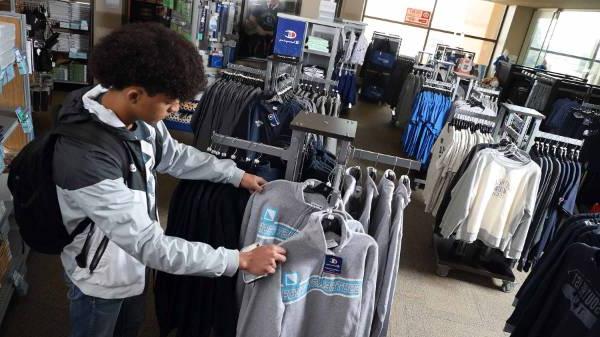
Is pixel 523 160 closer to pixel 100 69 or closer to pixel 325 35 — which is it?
pixel 100 69

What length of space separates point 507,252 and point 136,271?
2620mm

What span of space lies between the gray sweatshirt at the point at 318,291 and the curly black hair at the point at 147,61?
0.55 metres

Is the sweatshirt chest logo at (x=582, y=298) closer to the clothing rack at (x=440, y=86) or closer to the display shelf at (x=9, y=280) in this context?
the display shelf at (x=9, y=280)

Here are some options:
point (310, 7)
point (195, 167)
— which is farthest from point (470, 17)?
point (195, 167)

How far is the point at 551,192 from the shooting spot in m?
2.95

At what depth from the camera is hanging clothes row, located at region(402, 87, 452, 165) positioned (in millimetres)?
5031

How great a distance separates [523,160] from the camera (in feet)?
9.39

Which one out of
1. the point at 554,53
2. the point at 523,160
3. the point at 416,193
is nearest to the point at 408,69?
the point at 554,53

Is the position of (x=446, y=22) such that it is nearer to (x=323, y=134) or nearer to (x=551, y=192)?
(x=551, y=192)

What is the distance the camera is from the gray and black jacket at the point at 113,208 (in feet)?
3.55

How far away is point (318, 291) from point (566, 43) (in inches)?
372

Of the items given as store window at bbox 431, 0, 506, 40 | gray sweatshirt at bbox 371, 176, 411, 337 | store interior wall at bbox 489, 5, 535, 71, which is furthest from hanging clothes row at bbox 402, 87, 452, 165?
store window at bbox 431, 0, 506, 40

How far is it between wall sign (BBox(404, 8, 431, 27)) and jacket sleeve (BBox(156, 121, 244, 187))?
1089cm

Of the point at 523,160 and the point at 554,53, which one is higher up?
the point at 554,53
